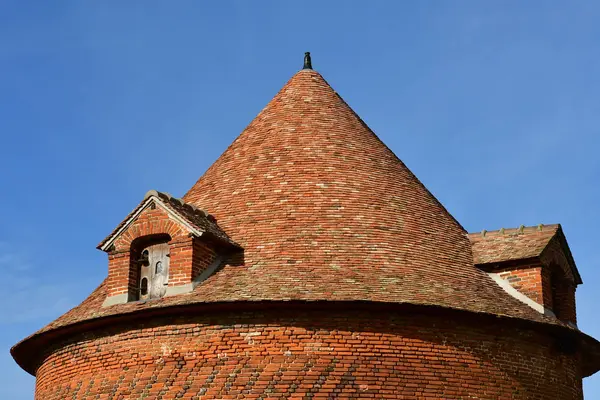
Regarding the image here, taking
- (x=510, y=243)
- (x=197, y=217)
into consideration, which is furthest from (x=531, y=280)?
(x=197, y=217)

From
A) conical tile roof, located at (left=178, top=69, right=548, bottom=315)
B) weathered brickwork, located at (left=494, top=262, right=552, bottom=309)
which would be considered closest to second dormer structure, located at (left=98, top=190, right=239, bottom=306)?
conical tile roof, located at (left=178, top=69, right=548, bottom=315)

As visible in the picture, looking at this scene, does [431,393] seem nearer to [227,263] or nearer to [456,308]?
[456,308]

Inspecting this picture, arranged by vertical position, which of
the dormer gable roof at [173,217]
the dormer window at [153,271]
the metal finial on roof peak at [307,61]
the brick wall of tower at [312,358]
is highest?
the metal finial on roof peak at [307,61]

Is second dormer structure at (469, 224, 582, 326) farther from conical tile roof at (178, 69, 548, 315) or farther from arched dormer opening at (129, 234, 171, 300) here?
arched dormer opening at (129, 234, 171, 300)

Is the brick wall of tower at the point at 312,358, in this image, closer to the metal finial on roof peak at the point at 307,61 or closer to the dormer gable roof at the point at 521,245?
the dormer gable roof at the point at 521,245

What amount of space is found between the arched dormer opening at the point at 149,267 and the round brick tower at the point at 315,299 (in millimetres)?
25

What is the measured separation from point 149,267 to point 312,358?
3430 millimetres

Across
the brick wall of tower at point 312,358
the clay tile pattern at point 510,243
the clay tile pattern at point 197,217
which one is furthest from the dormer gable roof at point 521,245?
the clay tile pattern at point 197,217

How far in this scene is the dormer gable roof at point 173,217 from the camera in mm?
16047

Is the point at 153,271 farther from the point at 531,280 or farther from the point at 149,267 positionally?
the point at 531,280

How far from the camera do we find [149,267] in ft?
53.5

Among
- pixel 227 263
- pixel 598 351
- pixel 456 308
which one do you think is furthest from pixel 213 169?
pixel 598 351

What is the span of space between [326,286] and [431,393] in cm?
221

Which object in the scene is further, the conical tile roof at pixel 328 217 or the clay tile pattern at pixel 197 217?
the clay tile pattern at pixel 197 217
